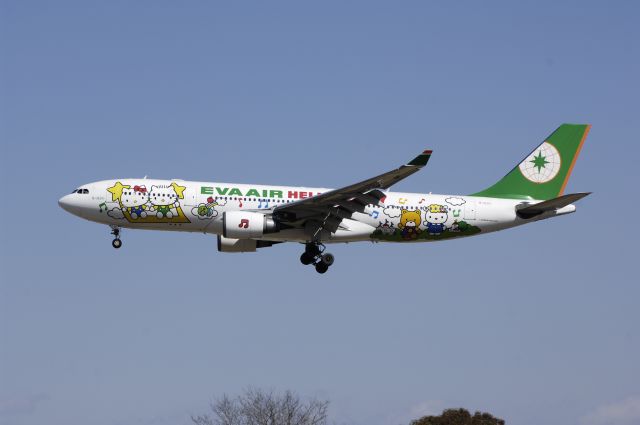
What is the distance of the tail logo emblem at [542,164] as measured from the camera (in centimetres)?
5966

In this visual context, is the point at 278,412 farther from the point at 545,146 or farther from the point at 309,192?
the point at 545,146

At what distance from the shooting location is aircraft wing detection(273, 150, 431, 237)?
168ft

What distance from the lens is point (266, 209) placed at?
177 ft

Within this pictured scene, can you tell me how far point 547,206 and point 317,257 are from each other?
10658 millimetres

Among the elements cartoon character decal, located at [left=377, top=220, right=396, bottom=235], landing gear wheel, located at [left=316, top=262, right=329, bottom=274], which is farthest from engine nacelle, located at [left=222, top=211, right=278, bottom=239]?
cartoon character decal, located at [left=377, top=220, right=396, bottom=235]

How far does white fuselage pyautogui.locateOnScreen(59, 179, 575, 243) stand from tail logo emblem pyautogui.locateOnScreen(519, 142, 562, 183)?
319 centimetres

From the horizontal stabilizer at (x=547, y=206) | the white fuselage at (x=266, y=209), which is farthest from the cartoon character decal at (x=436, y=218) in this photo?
the horizontal stabilizer at (x=547, y=206)

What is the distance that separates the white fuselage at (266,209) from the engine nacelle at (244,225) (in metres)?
0.59

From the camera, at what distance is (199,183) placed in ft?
178

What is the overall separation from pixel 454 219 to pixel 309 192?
672cm

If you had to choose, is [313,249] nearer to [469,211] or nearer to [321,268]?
[321,268]

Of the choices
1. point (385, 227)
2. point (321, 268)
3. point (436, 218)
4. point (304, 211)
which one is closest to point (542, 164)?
point (436, 218)

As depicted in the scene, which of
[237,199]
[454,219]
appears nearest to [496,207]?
[454,219]

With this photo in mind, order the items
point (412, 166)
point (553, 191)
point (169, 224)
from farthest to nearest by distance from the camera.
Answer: point (553, 191)
point (169, 224)
point (412, 166)
